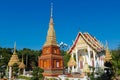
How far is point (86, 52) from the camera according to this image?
141 ft

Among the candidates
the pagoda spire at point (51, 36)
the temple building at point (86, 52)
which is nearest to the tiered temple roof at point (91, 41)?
the temple building at point (86, 52)

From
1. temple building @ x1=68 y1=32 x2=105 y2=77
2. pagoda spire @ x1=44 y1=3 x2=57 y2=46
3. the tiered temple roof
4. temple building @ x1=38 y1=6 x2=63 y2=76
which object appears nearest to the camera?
temple building @ x1=38 y1=6 x2=63 y2=76

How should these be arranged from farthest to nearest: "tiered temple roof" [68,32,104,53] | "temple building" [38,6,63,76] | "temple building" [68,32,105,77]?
"temple building" [68,32,105,77]
"tiered temple roof" [68,32,104,53]
"temple building" [38,6,63,76]

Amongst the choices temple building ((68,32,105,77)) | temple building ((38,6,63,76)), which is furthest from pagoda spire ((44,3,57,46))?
temple building ((68,32,105,77))

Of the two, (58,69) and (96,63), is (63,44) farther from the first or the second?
(58,69)

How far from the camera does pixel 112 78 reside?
2195 centimetres

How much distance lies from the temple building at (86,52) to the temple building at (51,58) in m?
4.69

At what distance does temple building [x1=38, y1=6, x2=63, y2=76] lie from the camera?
112 ft

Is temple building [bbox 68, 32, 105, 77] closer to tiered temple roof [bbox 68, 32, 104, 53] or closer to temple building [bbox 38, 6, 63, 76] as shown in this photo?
tiered temple roof [bbox 68, 32, 104, 53]

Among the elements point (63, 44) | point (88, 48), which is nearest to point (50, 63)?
point (88, 48)

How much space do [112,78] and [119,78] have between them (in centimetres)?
73

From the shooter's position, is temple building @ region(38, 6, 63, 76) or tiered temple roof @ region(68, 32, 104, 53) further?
tiered temple roof @ region(68, 32, 104, 53)

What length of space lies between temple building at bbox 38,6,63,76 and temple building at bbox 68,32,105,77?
4.69 meters

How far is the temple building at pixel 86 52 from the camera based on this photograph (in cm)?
3953
